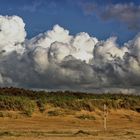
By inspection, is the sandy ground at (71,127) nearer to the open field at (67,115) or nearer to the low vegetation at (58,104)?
the open field at (67,115)

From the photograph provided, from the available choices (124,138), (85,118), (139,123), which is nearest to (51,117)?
(85,118)

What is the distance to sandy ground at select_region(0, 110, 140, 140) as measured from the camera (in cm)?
3491

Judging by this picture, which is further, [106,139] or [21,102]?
[21,102]

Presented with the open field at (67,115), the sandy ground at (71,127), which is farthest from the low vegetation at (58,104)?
the sandy ground at (71,127)

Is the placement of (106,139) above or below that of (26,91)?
below

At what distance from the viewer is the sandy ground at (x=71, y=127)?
34.9 meters

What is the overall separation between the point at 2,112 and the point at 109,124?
960cm

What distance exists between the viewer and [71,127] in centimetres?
4519

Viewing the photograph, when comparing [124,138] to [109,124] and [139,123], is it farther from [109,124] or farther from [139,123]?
[139,123]

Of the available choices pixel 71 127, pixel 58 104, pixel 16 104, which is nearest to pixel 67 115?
pixel 58 104

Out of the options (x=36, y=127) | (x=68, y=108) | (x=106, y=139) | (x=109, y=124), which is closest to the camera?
(x=106, y=139)

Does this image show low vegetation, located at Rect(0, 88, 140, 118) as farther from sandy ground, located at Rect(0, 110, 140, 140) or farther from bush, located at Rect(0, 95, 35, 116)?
sandy ground, located at Rect(0, 110, 140, 140)

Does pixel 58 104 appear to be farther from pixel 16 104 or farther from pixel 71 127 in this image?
pixel 71 127

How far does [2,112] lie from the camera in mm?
51188
